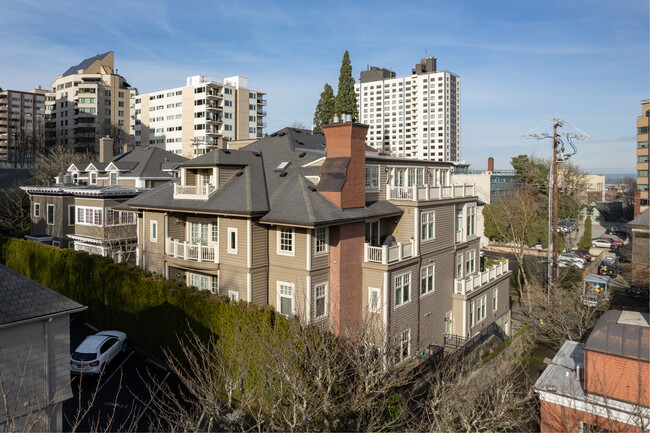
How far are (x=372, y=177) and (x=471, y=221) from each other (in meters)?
10.5

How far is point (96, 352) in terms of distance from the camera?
20922 millimetres

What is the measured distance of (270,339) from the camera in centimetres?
1680

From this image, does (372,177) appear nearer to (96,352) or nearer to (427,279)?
(427,279)

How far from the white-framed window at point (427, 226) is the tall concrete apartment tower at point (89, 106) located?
307 feet

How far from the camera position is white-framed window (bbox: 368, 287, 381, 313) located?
74.7 feet

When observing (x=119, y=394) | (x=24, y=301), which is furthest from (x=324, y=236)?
(x=24, y=301)

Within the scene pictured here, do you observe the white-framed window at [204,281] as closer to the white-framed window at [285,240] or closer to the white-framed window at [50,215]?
the white-framed window at [285,240]

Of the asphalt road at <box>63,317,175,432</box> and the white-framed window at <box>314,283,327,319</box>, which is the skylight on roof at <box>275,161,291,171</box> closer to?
the white-framed window at <box>314,283,327,319</box>

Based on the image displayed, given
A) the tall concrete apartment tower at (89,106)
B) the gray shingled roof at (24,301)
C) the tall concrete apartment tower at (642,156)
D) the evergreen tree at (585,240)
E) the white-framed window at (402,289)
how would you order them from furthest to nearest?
1. the tall concrete apartment tower at (89,106)
2. the tall concrete apartment tower at (642,156)
3. the evergreen tree at (585,240)
4. the white-framed window at (402,289)
5. the gray shingled roof at (24,301)

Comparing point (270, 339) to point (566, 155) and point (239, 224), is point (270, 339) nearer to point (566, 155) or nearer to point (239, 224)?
point (239, 224)

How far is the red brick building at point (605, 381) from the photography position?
1471 centimetres


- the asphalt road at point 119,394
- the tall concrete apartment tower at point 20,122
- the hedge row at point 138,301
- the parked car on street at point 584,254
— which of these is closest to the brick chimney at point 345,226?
the hedge row at point 138,301

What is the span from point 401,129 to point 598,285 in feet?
420

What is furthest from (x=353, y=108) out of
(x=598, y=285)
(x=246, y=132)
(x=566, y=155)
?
(x=246, y=132)
